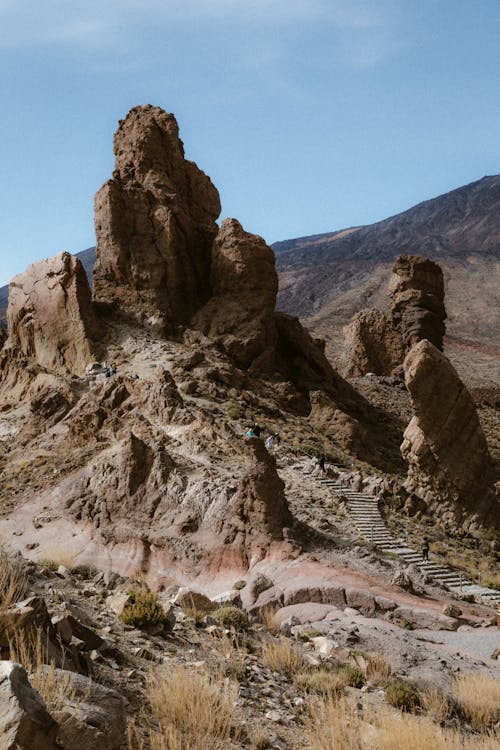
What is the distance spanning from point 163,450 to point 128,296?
671 inches

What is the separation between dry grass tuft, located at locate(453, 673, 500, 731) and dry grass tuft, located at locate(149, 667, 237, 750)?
9.49 feet

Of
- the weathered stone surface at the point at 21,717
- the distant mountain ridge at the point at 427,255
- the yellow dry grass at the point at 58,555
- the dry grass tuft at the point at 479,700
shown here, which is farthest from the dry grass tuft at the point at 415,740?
the distant mountain ridge at the point at 427,255

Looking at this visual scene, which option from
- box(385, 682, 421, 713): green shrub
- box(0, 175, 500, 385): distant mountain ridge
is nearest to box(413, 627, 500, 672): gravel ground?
box(385, 682, 421, 713): green shrub

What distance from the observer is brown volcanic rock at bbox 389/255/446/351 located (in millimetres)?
48531

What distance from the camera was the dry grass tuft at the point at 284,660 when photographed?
25.3 feet

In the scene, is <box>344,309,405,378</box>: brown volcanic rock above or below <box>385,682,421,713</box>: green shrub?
above

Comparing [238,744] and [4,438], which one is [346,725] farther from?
[4,438]

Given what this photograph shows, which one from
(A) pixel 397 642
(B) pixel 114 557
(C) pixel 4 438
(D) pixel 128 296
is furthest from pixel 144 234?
(A) pixel 397 642

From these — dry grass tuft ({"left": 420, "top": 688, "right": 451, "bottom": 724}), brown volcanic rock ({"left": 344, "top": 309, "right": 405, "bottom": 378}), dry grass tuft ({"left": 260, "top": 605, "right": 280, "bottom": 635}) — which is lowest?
dry grass tuft ({"left": 260, "top": 605, "right": 280, "bottom": 635})

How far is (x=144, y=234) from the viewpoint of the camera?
119 ft

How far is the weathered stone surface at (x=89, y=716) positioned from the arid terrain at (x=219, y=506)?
3cm

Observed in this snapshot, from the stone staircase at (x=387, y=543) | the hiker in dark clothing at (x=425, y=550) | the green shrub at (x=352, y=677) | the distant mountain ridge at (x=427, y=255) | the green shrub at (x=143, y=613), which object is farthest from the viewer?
the distant mountain ridge at (x=427, y=255)

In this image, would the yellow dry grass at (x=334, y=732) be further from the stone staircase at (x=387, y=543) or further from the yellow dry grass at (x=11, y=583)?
the stone staircase at (x=387, y=543)

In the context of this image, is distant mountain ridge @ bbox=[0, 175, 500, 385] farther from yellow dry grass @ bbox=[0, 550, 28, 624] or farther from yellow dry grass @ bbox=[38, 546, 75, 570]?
yellow dry grass @ bbox=[0, 550, 28, 624]
